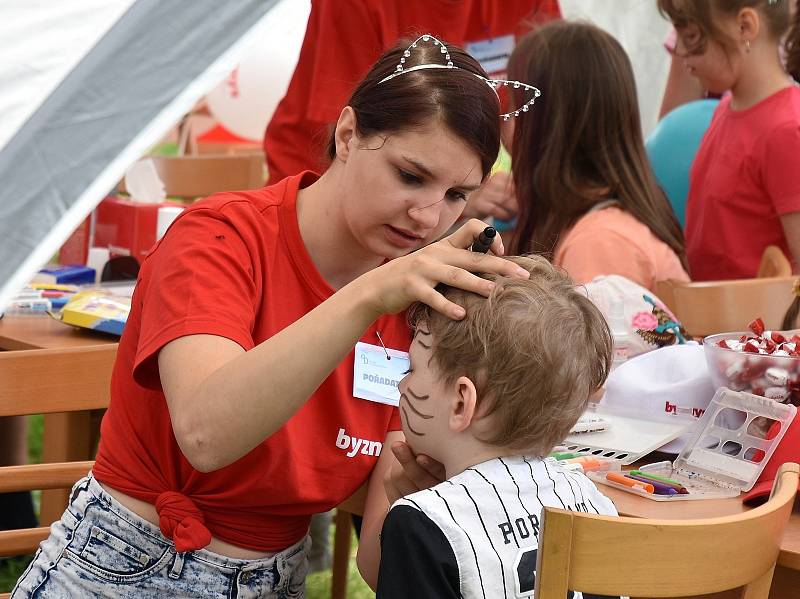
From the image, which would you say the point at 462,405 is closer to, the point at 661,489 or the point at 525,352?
the point at 525,352

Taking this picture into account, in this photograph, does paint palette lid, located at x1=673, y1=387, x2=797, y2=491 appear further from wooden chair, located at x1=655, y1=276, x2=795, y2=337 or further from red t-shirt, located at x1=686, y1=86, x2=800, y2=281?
red t-shirt, located at x1=686, y1=86, x2=800, y2=281

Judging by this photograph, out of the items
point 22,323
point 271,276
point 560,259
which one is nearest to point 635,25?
point 560,259

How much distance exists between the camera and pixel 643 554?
87 cm

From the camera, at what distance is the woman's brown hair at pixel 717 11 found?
7.51 ft

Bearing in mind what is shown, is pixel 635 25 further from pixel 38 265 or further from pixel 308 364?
pixel 308 364

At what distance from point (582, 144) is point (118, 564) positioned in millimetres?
1273

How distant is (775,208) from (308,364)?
63.0 inches

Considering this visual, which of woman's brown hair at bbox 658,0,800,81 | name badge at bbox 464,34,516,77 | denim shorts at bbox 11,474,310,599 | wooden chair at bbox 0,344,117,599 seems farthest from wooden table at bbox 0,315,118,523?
woman's brown hair at bbox 658,0,800,81

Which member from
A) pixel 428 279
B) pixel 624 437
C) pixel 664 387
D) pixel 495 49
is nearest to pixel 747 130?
pixel 495 49

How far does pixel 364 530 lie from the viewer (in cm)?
129

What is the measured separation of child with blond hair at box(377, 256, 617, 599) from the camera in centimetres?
95

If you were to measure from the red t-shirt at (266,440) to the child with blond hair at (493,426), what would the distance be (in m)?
0.18

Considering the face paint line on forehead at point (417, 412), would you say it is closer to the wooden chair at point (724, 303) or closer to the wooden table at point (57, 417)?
the wooden table at point (57, 417)

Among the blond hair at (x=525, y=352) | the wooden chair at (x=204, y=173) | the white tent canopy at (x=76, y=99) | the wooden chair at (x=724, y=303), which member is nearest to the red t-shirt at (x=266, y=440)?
the blond hair at (x=525, y=352)
